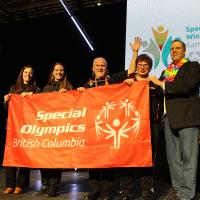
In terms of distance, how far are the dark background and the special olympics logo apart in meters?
3.54

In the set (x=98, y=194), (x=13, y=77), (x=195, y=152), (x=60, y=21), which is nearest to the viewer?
(x=195, y=152)

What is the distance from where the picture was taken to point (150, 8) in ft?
14.9

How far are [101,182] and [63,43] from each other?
468 centimetres

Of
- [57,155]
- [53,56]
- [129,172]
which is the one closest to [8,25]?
[53,56]

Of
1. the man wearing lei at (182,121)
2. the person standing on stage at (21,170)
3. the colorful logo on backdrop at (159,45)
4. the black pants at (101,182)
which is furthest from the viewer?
the colorful logo on backdrop at (159,45)

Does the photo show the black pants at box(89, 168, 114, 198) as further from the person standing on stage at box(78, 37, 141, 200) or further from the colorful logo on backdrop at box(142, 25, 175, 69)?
the colorful logo on backdrop at box(142, 25, 175, 69)

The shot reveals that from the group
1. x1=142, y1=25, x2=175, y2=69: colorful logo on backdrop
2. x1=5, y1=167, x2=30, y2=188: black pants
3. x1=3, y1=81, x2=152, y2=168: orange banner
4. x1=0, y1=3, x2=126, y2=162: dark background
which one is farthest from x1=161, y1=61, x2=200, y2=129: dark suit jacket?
x1=0, y1=3, x2=126, y2=162: dark background

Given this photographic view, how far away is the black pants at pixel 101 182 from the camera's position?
3.60 meters

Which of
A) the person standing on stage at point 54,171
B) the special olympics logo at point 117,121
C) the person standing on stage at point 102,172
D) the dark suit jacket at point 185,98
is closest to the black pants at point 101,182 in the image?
the person standing on stage at point 102,172

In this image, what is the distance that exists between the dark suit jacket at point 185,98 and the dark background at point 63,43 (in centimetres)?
380

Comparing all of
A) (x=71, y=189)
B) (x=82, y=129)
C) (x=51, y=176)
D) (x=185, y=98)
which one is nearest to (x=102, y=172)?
(x=82, y=129)

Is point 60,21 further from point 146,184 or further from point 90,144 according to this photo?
point 146,184

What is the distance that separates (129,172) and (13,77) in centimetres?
567

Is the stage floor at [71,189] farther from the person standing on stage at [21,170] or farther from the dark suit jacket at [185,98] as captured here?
the dark suit jacket at [185,98]
